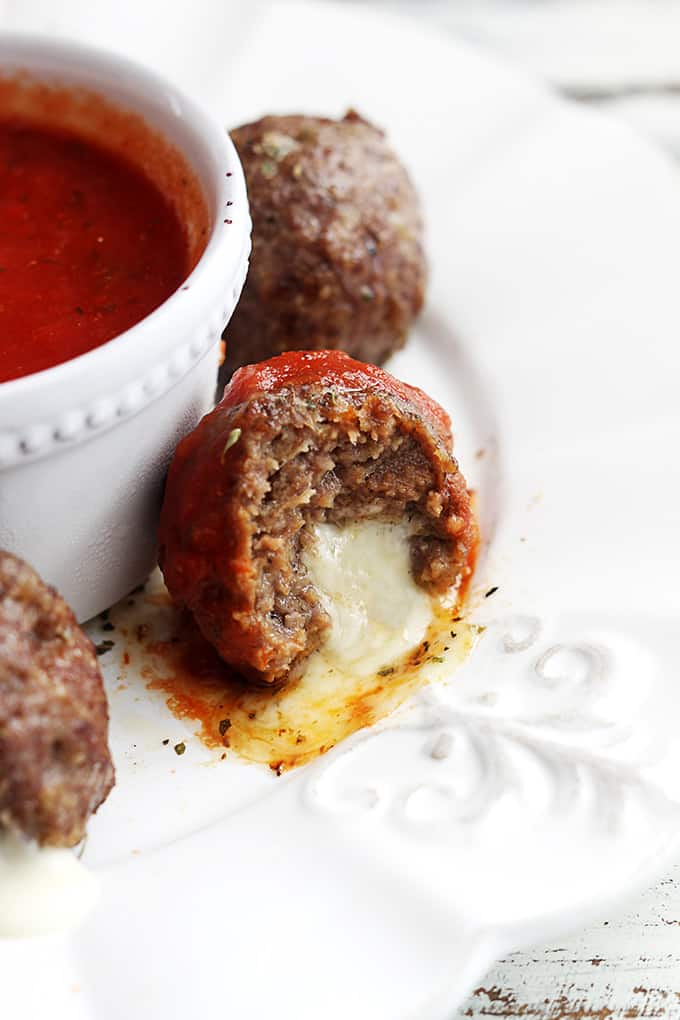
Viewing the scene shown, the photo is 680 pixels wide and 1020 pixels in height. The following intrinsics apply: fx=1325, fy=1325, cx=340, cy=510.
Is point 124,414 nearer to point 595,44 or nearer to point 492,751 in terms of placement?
point 492,751

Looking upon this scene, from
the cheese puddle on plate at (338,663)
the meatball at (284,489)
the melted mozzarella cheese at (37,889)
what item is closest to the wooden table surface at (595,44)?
the meatball at (284,489)

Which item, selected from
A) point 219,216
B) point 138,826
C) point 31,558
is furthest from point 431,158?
point 138,826

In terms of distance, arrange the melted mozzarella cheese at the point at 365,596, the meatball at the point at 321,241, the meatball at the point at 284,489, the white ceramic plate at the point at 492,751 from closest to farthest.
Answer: the white ceramic plate at the point at 492,751
the meatball at the point at 284,489
the melted mozzarella cheese at the point at 365,596
the meatball at the point at 321,241

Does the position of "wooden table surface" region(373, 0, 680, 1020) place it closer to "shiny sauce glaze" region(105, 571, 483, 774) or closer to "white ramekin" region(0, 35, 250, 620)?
"white ramekin" region(0, 35, 250, 620)

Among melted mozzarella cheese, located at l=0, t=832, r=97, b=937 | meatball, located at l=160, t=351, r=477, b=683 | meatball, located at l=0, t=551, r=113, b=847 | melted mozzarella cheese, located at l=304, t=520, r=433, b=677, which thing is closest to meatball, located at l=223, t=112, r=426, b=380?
meatball, located at l=160, t=351, r=477, b=683

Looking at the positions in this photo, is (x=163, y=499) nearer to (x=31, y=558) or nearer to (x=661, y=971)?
(x=31, y=558)

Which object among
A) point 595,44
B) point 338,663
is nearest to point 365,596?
point 338,663

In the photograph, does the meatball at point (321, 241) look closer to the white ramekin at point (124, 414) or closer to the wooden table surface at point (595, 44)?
the white ramekin at point (124, 414)
